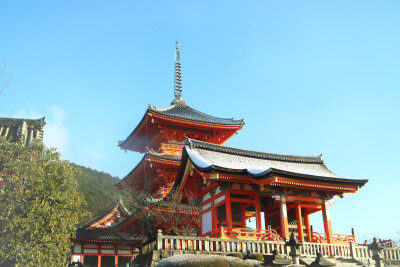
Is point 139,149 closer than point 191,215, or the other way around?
point 191,215

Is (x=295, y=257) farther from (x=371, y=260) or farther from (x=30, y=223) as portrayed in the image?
(x=30, y=223)

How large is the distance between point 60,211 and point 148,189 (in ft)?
47.5

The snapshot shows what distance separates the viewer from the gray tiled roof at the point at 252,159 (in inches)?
1008

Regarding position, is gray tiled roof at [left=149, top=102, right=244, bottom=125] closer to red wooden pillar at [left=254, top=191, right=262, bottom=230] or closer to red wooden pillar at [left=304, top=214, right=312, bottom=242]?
red wooden pillar at [left=304, top=214, right=312, bottom=242]

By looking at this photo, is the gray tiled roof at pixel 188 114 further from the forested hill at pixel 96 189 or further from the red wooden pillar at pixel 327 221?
the forested hill at pixel 96 189

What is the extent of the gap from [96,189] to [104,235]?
5148cm

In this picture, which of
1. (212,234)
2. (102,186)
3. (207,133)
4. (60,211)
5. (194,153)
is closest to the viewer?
(60,211)

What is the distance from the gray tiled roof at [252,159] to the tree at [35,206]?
7475 mm

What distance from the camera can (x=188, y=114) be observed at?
3769 cm

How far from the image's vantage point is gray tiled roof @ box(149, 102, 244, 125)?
3506cm

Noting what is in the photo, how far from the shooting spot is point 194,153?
2509 cm

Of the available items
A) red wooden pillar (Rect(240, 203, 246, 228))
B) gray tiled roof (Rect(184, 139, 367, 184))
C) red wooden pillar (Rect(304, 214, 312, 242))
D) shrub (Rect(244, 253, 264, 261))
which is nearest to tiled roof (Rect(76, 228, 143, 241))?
gray tiled roof (Rect(184, 139, 367, 184))

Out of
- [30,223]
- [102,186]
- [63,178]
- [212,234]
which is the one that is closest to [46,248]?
[30,223]

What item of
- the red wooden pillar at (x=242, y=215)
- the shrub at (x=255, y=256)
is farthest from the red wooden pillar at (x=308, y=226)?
the shrub at (x=255, y=256)
